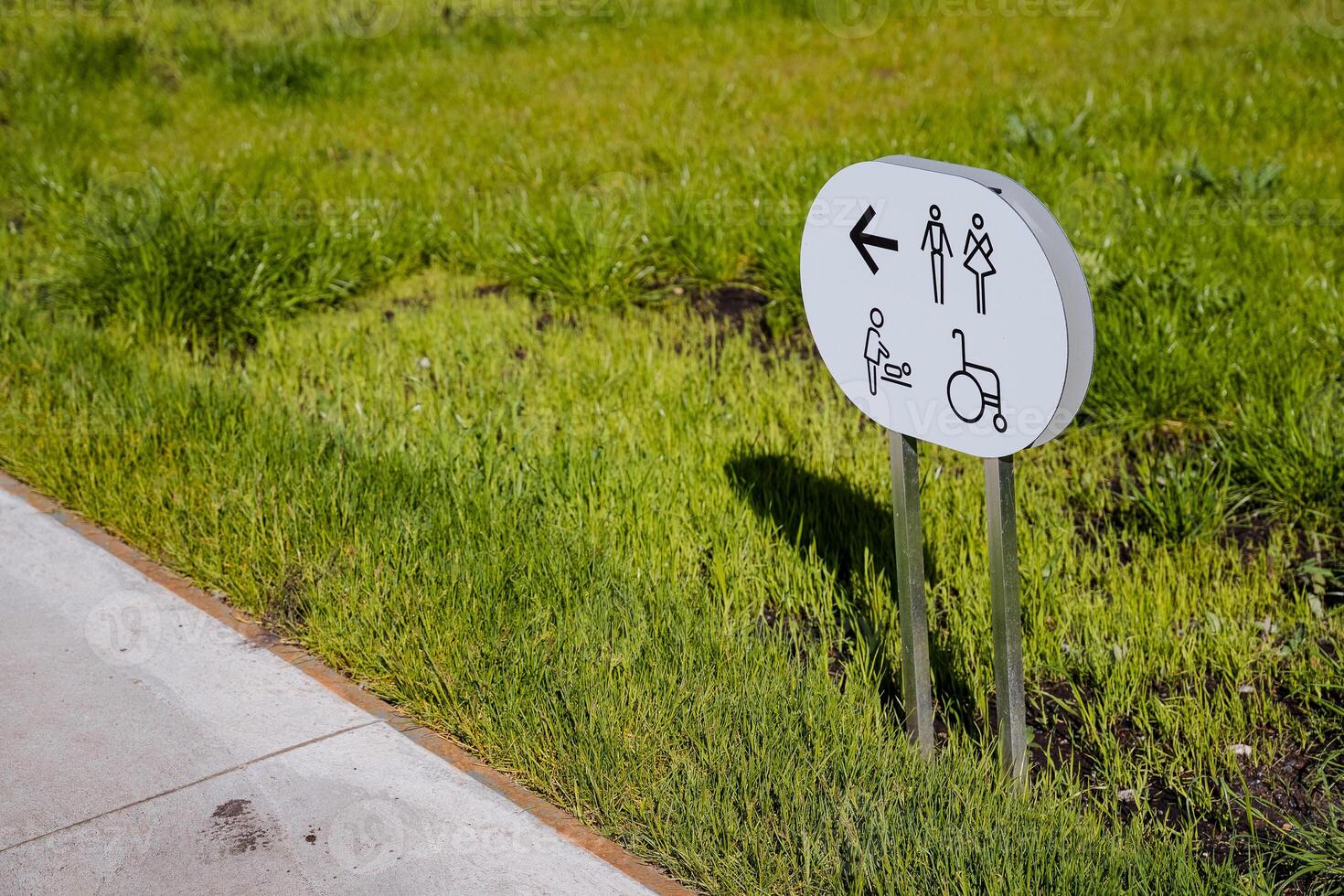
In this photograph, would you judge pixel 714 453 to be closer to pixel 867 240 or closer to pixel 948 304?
pixel 867 240

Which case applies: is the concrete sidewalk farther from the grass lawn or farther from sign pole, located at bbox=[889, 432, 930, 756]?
sign pole, located at bbox=[889, 432, 930, 756]

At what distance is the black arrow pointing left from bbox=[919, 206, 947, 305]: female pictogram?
0.10 m

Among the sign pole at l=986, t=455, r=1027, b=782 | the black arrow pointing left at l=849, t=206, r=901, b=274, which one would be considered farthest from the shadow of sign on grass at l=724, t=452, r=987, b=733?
the black arrow pointing left at l=849, t=206, r=901, b=274

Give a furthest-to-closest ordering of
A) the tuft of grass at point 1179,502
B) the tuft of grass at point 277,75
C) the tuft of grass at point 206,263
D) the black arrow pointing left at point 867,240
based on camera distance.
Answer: the tuft of grass at point 277,75
the tuft of grass at point 206,263
the tuft of grass at point 1179,502
the black arrow pointing left at point 867,240

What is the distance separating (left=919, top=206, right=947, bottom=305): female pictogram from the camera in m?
2.42

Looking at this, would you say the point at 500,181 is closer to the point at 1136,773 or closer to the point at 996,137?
the point at 996,137

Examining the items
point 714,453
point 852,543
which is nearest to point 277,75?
point 714,453

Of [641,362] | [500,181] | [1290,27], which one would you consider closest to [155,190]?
[500,181]

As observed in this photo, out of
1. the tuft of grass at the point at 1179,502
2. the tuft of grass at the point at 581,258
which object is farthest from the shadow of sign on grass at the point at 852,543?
the tuft of grass at the point at 581,258

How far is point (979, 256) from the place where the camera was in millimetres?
2354

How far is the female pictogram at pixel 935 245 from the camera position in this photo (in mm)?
2416

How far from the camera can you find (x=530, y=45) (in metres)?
10.1

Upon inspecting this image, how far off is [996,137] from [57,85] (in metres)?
6.28

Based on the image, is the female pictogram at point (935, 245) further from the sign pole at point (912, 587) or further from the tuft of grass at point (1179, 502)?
the tuft of grass at point (1179, 502)
